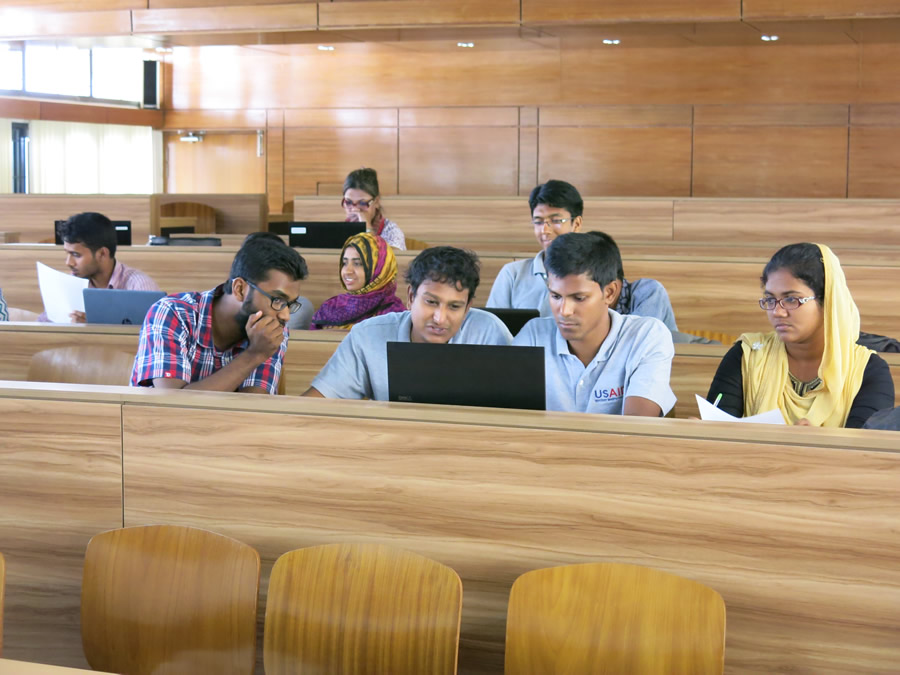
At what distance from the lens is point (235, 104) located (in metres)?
11.5

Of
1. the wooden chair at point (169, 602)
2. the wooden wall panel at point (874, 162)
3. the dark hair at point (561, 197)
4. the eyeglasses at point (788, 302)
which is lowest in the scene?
the wooden chair at point (169, 602)

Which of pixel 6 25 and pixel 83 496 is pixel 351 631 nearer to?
pixel 83 496

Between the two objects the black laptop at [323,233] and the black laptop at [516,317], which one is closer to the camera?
the black laptop at [516,317]

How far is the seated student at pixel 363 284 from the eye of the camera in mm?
4438

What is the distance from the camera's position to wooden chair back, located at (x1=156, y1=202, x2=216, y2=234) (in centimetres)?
921

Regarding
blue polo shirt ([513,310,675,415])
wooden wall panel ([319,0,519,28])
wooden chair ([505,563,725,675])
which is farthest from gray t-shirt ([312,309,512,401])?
wooden wall panel ([319,0,519,28])

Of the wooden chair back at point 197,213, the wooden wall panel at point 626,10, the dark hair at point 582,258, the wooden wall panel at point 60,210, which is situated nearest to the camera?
the dark hair at point 582,258

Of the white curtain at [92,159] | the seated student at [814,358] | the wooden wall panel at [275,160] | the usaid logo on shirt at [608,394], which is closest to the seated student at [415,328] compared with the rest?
the usaid logo on shirt at [608,394]

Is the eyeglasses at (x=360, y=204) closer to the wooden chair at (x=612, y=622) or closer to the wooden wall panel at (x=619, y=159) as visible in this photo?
the wooden chair at (x=612, y=622)

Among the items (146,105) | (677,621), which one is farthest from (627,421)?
(146,105)

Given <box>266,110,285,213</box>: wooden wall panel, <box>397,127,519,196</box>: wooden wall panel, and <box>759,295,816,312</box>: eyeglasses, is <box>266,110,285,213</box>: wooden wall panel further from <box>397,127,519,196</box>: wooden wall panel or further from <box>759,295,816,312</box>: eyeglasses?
<box>759,295,816,312</box>: eyeglasses

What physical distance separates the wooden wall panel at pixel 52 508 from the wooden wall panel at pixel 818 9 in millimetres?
6223

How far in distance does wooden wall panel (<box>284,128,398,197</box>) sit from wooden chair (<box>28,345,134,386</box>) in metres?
7.55

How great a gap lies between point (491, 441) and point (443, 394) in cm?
21
